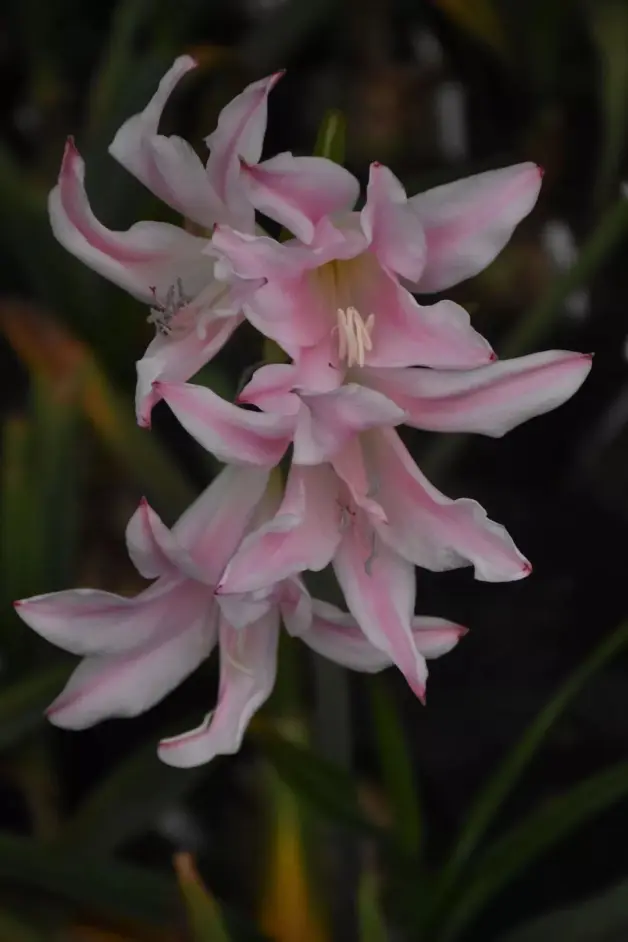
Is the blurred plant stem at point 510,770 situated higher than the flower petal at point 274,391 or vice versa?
the flower petal at point 274,391

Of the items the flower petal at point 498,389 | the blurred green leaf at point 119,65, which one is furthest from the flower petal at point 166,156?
the blurred green leaf at point 119,65

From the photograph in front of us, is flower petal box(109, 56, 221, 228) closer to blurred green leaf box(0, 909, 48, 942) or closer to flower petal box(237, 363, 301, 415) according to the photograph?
flower petal box(237, 363, 301, 415)

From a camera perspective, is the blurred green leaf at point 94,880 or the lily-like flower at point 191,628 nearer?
the lily-like flower at point 191,628

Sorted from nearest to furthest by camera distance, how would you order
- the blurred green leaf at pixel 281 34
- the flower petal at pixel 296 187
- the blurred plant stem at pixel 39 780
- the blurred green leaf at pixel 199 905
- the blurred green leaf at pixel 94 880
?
the flower petal at pixel 296 187
the blurred green leaf at pixel 199 905
the blurred green leaf at pixel 94 880
the blurred plant stem at pixel 39 780
the blurred green leaf at pixel 281 34

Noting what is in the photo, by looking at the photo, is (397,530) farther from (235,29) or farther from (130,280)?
(235,29)

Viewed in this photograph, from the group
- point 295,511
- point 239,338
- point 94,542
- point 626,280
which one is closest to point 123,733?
point 94,542

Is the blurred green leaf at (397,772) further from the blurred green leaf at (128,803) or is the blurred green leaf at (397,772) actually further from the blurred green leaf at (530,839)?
the blurred green leaf at (128,803)

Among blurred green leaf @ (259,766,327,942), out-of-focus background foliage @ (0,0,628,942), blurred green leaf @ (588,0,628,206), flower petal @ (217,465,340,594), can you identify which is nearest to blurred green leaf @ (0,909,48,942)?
out-of-focus background foliage @ (0,0,628,942)
